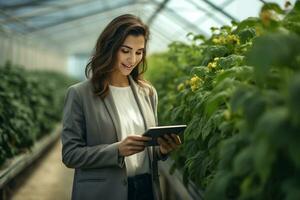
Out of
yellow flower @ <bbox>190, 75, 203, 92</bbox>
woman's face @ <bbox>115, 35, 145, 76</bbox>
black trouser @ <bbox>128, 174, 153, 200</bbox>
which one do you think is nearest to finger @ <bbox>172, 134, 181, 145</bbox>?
black trouser @ <bbox>128, 174, 153, 200</bbox>

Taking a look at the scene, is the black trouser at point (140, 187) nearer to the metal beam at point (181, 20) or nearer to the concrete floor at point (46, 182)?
the concrete floor at point (46, 182)

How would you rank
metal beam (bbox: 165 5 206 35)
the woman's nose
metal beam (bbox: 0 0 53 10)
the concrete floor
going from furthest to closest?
metal beam (bbox: 165 5 206 35)
metal beam (bbox: 0 0 53 10)
the concrete floor
the woman's nose

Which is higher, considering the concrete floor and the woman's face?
the woman's face

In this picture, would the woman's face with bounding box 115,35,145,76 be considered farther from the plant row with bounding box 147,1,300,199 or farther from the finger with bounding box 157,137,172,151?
the plant row with bounding box 147,1,300,199

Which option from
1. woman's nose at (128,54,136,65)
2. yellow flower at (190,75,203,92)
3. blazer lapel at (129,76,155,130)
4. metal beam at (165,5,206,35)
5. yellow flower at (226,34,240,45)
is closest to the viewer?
woman's nose at (128,54,136,65)

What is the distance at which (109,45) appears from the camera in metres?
2.90

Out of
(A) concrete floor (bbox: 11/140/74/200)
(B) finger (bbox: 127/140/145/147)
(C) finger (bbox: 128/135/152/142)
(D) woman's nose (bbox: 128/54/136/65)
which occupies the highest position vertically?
(D) woman's nose (bbox: 128/54/136/65)

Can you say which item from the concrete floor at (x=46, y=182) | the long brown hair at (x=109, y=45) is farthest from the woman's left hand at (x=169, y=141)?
the concrete floor at (x=46, y=182)

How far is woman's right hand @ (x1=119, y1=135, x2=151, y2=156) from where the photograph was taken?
2590 millimetres

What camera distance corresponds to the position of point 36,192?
639cm

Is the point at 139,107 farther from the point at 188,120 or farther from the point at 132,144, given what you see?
the point at 188,120

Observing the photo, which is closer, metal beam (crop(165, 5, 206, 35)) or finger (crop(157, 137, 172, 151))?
finger (crop(157, 137, 172, 151))

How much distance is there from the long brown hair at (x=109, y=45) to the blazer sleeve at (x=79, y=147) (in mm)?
170

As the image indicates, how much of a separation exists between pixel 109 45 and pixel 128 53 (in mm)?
137
